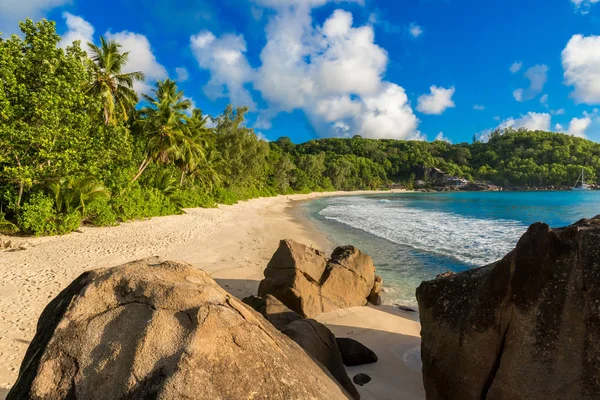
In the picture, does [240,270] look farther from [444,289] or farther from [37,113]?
[37,113]

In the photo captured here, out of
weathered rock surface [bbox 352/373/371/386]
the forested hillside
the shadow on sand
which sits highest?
the forested hillside

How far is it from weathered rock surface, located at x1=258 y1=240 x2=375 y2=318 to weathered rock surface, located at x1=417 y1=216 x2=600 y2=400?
396 centimetres

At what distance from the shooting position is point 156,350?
7.80 ft

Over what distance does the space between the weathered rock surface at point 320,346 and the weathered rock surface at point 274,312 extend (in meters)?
0.89

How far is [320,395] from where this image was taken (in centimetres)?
260

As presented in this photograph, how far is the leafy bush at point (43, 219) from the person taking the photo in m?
13.3

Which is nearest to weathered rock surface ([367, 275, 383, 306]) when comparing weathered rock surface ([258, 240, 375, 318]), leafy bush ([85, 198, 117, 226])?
weathered rock surface ([258, 240, 375, 318])

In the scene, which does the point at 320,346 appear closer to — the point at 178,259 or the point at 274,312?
the point at 274,312

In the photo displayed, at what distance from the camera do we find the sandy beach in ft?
17.6

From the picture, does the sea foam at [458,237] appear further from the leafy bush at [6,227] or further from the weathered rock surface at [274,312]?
the leafy bush at [6,227]

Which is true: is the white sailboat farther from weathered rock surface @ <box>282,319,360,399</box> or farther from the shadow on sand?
weathered rock surface @ <box>282,319,360,399</box>

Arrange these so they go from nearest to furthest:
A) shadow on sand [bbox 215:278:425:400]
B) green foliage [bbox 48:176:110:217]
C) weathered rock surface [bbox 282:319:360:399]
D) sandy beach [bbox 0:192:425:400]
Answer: weathered rock surface [bbox 282:319:360:399]
shadow on sand [bbox 215:278:425:400]
sandy beach [bbox 0:192:425:400]
green foliage [bbox 48:176:110:217]

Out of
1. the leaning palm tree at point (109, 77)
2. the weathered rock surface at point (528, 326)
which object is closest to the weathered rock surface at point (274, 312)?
the weathered rock surface at point (528, 326)

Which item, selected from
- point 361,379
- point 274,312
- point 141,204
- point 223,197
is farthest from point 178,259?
point 223,197
